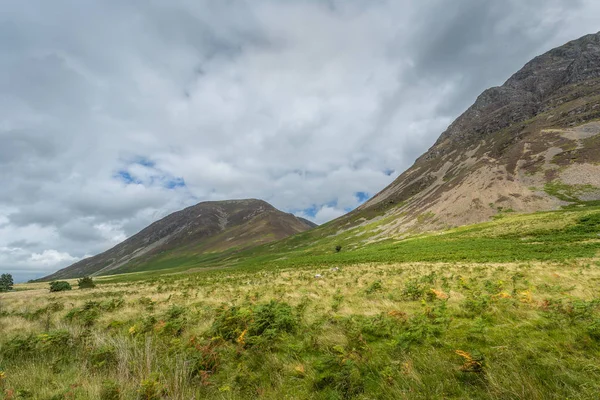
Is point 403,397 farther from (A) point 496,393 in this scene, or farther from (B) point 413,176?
(B) point 413,176

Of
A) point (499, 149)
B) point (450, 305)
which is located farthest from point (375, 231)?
point (450, 305)

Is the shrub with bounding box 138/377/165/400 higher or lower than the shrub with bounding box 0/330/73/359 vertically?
lower

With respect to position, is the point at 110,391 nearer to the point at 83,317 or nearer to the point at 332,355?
the point at 332,355

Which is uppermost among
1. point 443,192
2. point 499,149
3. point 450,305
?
point 499,149

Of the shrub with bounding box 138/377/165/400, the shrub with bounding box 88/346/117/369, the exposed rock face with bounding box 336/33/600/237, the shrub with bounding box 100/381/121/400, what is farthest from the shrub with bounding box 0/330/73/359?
the exposed rock face with bounding box 336/33/600/237

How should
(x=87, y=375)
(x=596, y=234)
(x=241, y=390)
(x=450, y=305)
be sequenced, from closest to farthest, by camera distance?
(x=241, y=390)
(x=87, y=375)
(x=450, y=305)
(x=596, y=234)

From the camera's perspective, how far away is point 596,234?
3462cm

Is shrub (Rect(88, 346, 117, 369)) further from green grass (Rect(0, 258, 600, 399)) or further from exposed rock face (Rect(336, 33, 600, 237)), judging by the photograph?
exposed rock face (Rect(336, 33, 600, 237))

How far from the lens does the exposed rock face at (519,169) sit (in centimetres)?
7494

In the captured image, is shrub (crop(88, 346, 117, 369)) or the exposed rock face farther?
the exposed rock face

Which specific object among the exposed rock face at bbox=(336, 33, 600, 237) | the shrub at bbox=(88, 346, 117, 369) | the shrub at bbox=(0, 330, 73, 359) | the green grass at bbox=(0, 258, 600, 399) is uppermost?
the exposed rock face at bbox=(336, 33, 600, 237)

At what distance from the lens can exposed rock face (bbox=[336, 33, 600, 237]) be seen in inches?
2950

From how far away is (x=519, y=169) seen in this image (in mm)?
91000

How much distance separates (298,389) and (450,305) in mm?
6407
